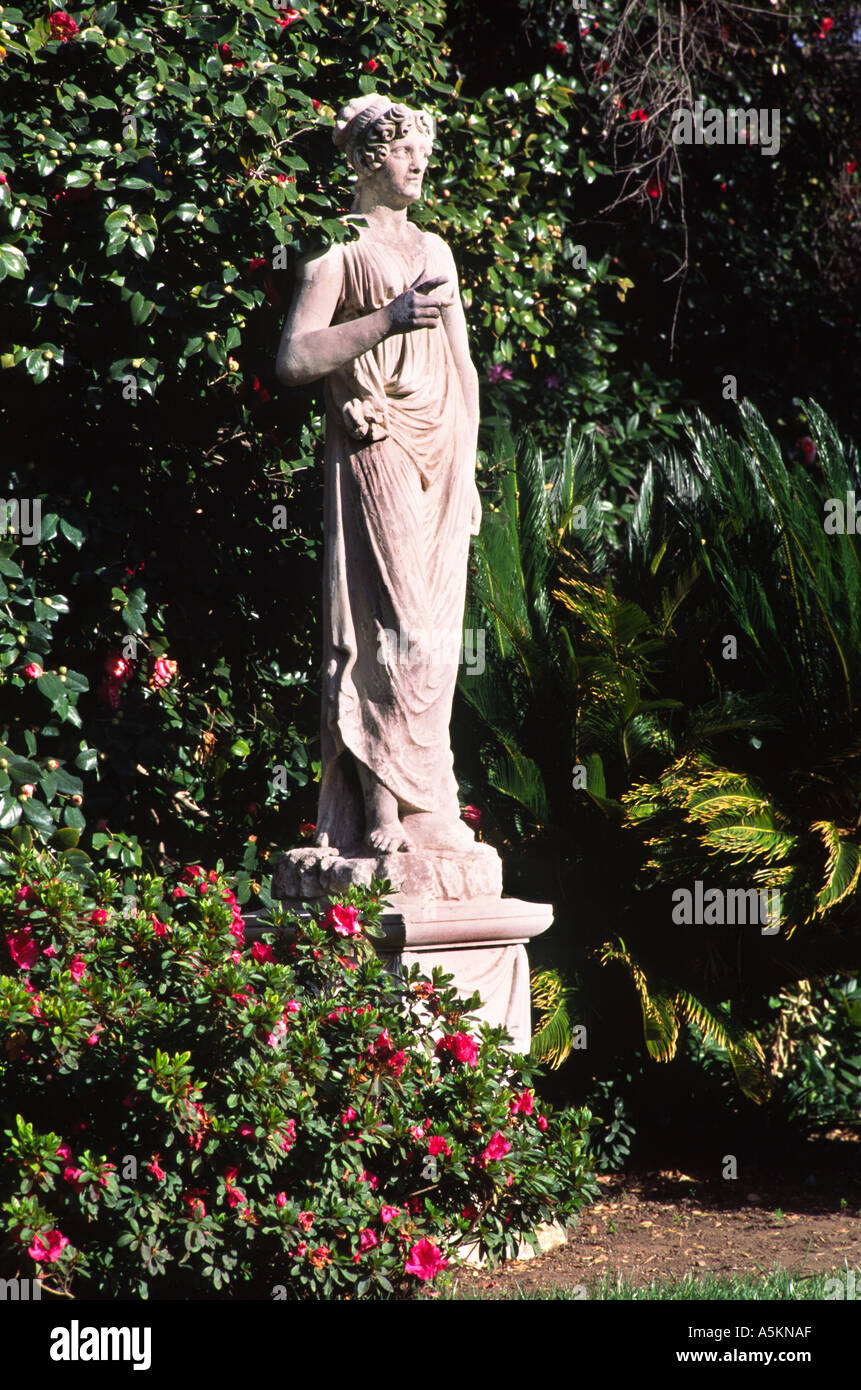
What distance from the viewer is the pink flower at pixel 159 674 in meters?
5.87

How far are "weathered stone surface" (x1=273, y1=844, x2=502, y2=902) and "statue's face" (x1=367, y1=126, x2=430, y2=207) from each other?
7.33 feet

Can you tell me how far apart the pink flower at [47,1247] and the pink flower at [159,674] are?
294 centimetres

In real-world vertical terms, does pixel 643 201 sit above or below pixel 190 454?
above

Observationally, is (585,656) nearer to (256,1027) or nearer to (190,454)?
(190,454)

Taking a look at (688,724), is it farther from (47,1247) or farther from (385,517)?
(47,1247)

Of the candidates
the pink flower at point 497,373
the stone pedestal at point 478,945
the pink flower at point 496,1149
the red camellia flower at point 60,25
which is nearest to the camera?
the pink flower at point 496,1149

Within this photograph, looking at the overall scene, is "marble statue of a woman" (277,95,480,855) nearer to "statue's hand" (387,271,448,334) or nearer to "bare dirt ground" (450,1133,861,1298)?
"statue's hand" (387,271,448,334)

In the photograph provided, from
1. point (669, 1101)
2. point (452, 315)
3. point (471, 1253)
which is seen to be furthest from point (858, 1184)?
point (452, 315)

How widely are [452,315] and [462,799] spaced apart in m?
2.20

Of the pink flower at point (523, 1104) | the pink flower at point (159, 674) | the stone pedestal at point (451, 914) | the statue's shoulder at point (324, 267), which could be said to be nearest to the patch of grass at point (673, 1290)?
the pink flower at point (523, 1104)

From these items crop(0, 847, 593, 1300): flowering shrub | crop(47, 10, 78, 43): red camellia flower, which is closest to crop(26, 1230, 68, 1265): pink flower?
crop(0, 847, 593, 1300): flowering shrub

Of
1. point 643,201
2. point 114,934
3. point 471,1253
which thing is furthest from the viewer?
point 643,201

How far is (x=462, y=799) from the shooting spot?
616cm

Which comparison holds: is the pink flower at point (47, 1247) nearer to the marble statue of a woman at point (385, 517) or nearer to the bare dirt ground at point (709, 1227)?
the bare dirt ground at point (709, 1227)
